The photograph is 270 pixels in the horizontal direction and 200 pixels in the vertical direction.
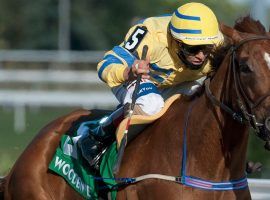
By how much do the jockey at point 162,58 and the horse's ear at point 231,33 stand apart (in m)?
0.06

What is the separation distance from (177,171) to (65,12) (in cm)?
3207

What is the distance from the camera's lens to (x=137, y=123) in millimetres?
5023

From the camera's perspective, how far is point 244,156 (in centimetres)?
484

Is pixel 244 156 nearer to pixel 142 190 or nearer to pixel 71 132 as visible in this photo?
pixel 142 190

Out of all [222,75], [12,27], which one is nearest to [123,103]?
[222,75]

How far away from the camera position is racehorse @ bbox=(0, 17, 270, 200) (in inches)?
177

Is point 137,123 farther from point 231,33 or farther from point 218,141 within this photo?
point 231,33

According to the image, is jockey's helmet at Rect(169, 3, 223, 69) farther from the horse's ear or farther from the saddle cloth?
the saddle cloth

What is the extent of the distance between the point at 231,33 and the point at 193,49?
0.31m

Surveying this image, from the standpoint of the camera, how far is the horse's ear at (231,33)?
4.73m

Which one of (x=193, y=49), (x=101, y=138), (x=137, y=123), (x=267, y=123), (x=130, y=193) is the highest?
(x=193, y=49)

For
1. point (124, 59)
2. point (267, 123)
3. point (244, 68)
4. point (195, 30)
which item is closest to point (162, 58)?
point (124, 59)

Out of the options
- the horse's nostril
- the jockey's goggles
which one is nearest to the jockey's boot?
the jockey's goggles

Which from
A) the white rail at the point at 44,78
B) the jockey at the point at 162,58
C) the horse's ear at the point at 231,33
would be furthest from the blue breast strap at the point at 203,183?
the white rail at the point at 44,78
